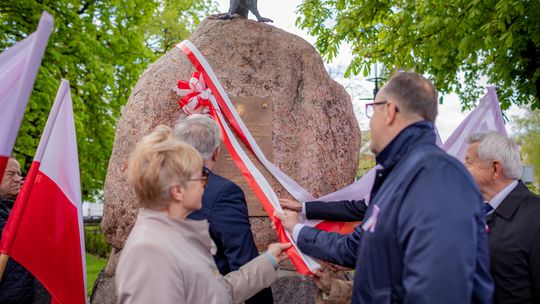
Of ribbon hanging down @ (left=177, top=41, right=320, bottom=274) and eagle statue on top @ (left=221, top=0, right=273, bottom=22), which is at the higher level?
eagle statue on top @ (left=221, top=0, right=273, bottom=22)

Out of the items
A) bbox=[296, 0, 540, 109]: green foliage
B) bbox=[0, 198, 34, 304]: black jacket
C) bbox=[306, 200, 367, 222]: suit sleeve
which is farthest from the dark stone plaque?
bbox=[296, 0, 540, 109]: green foliage

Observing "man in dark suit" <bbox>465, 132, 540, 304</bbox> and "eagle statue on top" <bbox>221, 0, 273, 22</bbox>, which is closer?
"man in dark suit" <bbox>465, 132, 540, 304</bbox>

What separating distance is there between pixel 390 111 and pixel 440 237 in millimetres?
660

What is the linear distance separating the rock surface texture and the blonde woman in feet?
9.45

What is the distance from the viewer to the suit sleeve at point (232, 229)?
321cm

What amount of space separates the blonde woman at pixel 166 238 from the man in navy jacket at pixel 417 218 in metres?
0.68

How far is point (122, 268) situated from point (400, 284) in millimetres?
1094

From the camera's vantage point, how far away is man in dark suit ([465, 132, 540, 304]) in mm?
3129

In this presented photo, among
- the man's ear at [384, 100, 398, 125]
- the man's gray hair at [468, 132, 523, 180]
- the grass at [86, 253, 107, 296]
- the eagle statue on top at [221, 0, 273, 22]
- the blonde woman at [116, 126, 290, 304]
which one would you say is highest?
the eagle statue on top at [221, 0, 273, 22]

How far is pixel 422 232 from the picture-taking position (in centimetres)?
213

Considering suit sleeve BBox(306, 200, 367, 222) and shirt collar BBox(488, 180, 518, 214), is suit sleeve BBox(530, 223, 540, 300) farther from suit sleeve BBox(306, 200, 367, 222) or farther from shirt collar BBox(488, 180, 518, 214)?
suit sleeve BBox(306, 200, 367, 222)

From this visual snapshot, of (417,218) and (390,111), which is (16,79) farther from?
(417,218)

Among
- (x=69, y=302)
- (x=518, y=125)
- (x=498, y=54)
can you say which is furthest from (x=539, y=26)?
(x=518, y=125)

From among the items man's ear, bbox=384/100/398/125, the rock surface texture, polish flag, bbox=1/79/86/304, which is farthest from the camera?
the rock surface texture
